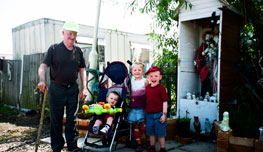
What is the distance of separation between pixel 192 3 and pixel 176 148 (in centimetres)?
295

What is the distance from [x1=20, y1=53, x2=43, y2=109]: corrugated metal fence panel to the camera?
7932mm

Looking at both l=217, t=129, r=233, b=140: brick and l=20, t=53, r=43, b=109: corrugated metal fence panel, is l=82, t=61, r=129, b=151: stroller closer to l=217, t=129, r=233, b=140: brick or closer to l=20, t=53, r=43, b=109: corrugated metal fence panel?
l=217, t=129, r=233, b=140: brick

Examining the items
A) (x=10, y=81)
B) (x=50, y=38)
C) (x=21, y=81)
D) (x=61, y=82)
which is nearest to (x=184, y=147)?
(x=61, y=82)

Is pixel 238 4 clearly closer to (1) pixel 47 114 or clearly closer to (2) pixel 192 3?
(2) pixel 192 3

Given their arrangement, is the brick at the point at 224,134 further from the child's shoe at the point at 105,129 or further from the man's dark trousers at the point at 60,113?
the man's dark trousers at the point at 60,113

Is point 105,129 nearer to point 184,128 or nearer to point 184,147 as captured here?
point 184,147

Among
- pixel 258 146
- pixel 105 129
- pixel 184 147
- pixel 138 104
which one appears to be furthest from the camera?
pixel 184 147

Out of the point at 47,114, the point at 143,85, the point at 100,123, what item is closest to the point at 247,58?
the point at 143,85

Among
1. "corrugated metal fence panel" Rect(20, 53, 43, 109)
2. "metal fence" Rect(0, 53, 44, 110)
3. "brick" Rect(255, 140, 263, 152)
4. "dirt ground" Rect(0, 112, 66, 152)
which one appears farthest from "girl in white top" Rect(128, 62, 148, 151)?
"corrugated metal fence panel" Rect(20, 53, 43, 109)

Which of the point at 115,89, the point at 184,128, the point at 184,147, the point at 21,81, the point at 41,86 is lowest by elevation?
the point at 184,147

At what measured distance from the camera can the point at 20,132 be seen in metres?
5.57

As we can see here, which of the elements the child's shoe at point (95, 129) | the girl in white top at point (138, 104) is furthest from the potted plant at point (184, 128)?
the child's shoe at point (95, 129)

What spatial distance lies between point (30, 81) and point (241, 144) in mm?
7227

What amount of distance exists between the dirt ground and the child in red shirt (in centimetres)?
162
